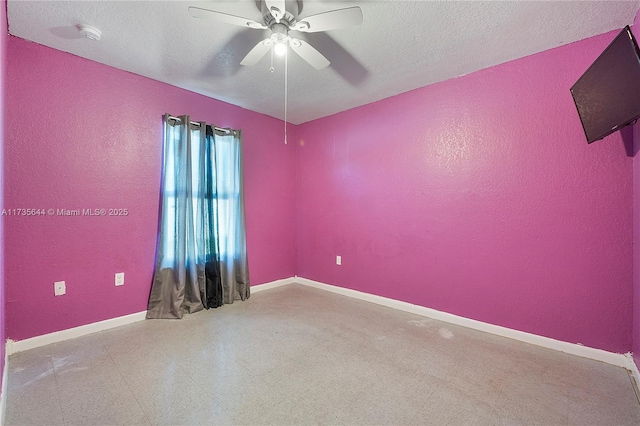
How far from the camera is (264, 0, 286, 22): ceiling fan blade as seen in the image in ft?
5.21

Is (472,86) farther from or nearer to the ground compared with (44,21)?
nearer to the ground

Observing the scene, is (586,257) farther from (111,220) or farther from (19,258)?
(19,258)

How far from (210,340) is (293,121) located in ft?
9.88

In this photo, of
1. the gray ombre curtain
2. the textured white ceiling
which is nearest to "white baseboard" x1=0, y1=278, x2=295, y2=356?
the gray ombre curtain

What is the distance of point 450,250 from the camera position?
9.18 ft

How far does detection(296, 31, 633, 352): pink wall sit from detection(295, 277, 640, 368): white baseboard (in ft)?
0.17

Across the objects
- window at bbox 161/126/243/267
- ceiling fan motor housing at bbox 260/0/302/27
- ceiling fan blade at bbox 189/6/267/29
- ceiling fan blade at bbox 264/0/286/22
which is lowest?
window at bbox 161/126/243/267

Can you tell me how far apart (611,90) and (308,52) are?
6.00 ft

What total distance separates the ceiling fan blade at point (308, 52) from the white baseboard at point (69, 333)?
2.74 metres

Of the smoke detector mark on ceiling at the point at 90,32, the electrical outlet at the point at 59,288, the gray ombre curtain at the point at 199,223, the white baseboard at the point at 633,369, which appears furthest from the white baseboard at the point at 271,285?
the white baseboard at the point at 633,369

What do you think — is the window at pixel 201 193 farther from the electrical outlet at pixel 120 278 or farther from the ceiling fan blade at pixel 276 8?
the ceiling fan blade at pixel 276 8

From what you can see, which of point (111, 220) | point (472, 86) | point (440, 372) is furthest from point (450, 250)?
point (111, 220)

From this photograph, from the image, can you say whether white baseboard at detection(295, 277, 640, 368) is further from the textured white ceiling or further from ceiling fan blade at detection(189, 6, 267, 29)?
ceiling fan blade at detection(189, 6, 267, 29)

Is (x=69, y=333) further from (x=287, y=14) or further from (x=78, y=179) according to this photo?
Answer: (x=287, y=14)
